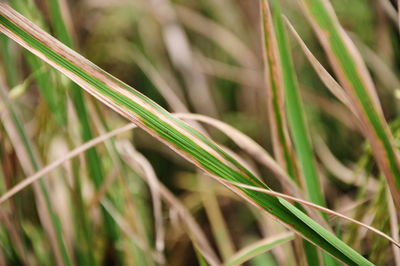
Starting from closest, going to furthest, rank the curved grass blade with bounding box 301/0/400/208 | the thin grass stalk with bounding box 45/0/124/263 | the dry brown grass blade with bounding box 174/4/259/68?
the curved grass blade with bounding box 301/0/400/208 < the thin grass stalk with bounding box 45/0/124/263 < the dry brown grass blade with bounding box 174/4/259/68

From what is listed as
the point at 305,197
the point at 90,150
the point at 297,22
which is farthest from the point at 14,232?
the point at 297,22

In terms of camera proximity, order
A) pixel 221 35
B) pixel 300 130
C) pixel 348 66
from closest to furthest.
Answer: pixel 348 66 → pixel 300 130 → pixel 221 35

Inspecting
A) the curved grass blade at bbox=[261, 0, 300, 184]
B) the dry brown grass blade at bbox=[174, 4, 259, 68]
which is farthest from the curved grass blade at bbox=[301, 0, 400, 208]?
the dry brown grass blade at bbox=[174, 4, 259, 68]

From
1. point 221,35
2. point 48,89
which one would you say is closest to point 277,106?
point 48,89

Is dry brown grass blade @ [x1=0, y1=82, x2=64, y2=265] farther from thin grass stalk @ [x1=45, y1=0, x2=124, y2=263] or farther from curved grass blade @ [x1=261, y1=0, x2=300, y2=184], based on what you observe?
curved grass blade @ [x1=261, y1=0, x2=300, y2=184]

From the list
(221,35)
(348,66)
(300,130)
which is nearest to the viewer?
(348,66)

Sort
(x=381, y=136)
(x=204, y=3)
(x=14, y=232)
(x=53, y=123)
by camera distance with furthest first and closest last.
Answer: (x=204, y=3) < (x=53, y=123) < (x=14, y=232) < (x=381, y=136)

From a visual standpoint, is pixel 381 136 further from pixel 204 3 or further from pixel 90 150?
pixel 204 3

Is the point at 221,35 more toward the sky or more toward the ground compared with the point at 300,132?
more toward the sky

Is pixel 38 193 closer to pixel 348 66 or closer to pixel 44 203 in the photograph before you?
pixel 44 203
